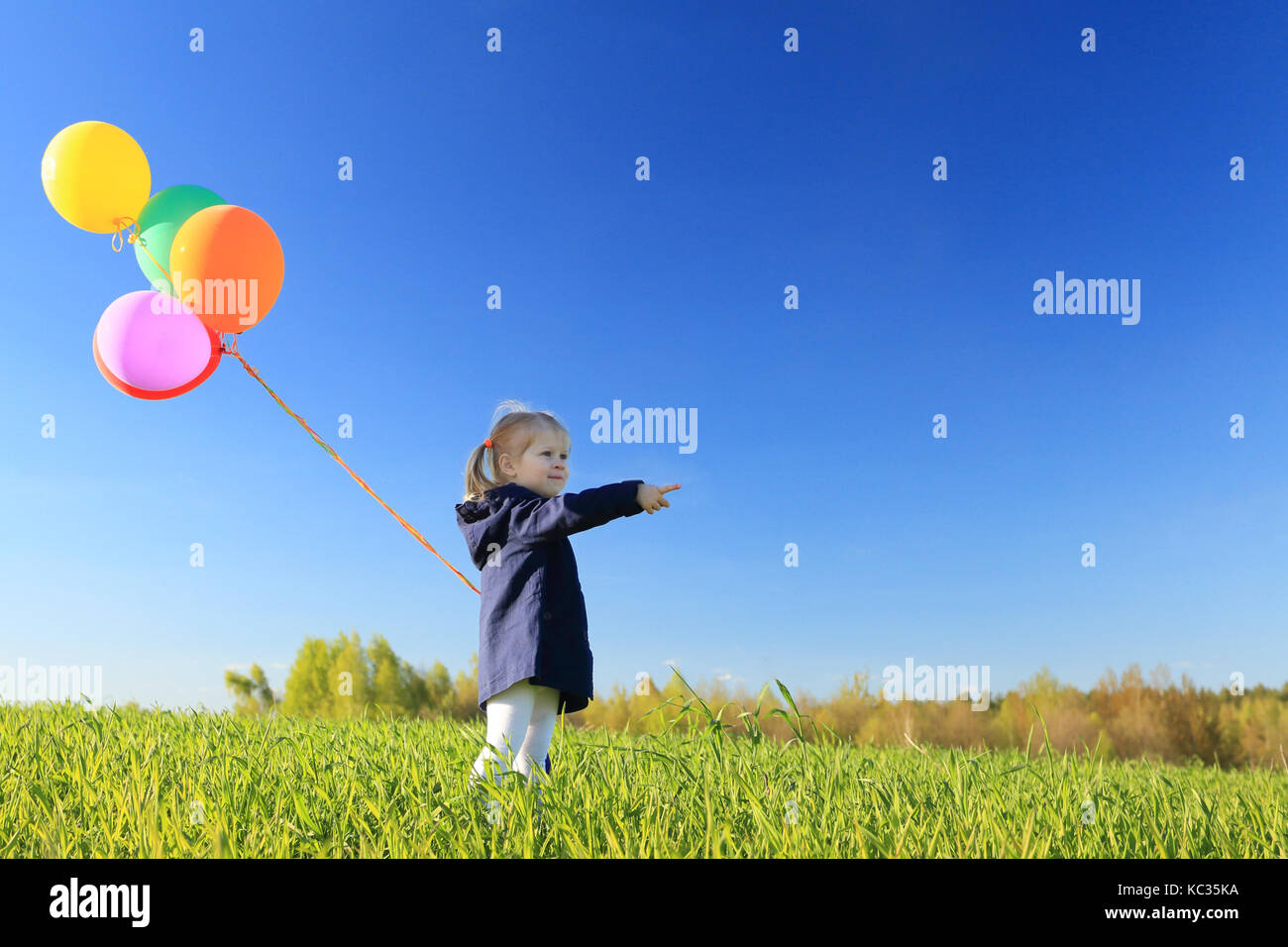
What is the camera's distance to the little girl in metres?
3.03

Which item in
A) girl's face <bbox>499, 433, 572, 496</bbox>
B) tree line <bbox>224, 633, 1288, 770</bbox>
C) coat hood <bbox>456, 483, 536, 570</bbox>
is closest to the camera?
coat hood <bbox>456, 483, 536, 570</bbox>

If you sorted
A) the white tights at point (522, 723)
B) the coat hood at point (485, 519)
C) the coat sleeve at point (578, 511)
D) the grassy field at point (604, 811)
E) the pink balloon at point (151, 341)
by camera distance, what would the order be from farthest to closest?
the pink balloon at point (151, 341)
the coat hood at point (485, 519)
the white tights at point (522, 723)
the coat sleeve at point (578, 511)
the grassy field at point (604, 811)

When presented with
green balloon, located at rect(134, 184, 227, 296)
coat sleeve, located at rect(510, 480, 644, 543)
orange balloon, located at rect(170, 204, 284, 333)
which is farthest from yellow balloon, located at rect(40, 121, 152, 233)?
coat sleeve, located at rect(510, 480, 644, 543)

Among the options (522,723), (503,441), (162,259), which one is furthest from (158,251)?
(522,723)

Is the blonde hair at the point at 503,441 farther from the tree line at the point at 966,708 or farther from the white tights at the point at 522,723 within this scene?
the tree line at the point at 966,708

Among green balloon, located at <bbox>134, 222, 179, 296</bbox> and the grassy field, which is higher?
green balloon, located at <bbox>134, 222, 179, 296</bbox>

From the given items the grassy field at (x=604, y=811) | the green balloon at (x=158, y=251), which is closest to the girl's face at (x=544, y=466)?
the grassy field at (x=604, y=811)

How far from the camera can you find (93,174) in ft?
15.8

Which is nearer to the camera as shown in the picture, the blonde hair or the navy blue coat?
the navy blue coat

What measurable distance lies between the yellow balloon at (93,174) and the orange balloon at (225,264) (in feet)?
2.03

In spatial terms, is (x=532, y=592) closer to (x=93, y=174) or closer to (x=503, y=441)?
(x=503, y=441)

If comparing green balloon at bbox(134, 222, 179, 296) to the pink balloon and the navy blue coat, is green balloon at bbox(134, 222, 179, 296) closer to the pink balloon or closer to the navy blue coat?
the pink balloon

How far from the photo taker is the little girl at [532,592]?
3029 mm
